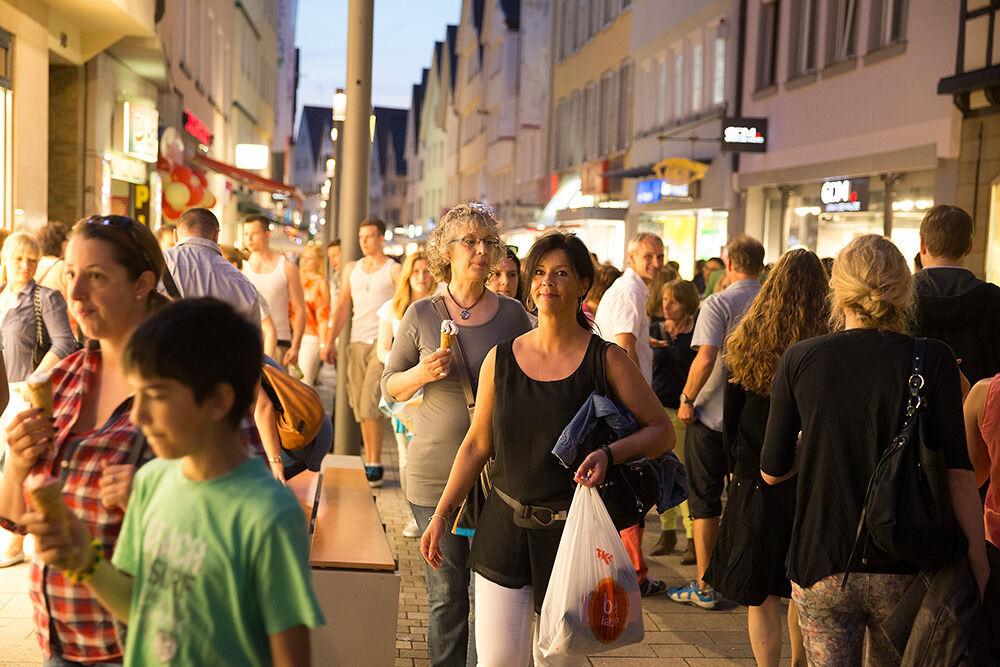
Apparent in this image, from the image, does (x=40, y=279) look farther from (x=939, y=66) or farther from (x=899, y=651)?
(x=939, y=66)

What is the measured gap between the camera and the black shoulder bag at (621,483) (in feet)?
12.2

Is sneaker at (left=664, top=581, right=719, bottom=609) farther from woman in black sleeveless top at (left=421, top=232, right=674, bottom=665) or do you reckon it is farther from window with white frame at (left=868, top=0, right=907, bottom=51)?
window with white frame at (left=868, top=0, right=907, bottom=51)

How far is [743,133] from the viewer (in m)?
21.6

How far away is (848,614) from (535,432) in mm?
1146

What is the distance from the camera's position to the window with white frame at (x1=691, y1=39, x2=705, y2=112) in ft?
84.6

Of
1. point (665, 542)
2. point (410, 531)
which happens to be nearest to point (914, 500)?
Result: point (665, 542)

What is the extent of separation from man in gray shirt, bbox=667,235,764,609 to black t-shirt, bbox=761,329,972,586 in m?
2.92

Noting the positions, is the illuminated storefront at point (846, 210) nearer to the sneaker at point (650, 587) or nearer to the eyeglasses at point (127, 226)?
the sneaker at point (650, 587)

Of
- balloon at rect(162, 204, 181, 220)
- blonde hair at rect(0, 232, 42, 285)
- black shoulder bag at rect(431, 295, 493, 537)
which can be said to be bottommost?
black shoulder bag at rect(431, 295, 493, 537)

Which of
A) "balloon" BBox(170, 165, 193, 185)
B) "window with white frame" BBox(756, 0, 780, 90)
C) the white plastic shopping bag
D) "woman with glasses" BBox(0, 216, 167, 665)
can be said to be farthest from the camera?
"balloon" BBox(170, 165, 193, 185)

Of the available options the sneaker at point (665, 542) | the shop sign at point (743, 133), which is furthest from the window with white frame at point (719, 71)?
the sneaker at point (665, 542)

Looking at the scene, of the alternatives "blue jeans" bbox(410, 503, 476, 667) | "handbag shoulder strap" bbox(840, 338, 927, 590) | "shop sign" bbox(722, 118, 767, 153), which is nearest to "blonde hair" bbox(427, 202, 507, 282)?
"blue jeans" bbox(410, 503, 476, 667)

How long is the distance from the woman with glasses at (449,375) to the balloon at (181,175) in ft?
65.9

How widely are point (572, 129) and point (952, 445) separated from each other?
36516 millimetres
